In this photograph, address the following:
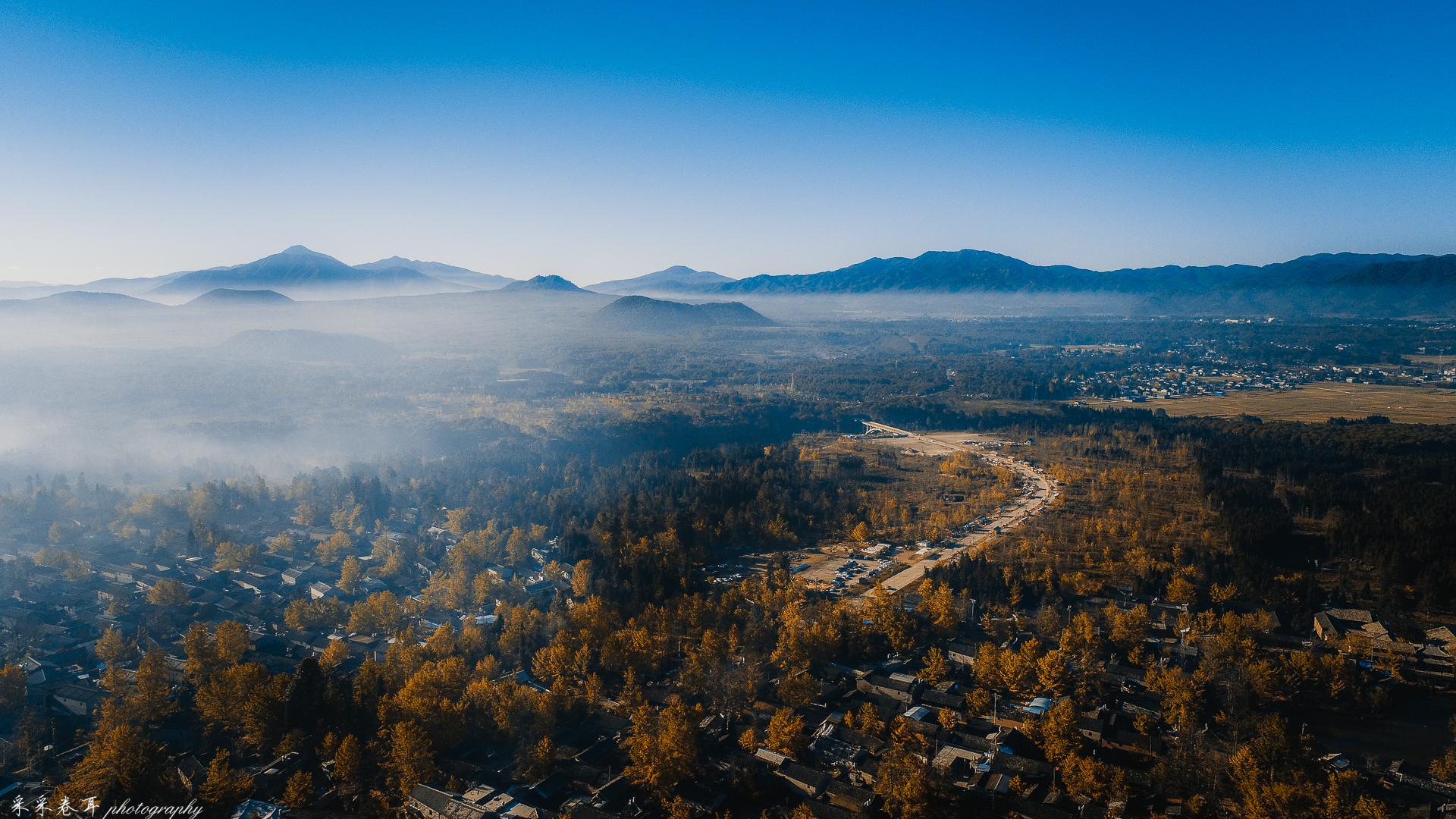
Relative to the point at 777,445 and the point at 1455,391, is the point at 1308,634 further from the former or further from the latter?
the point at 1455,391

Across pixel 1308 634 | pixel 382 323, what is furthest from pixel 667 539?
pixel 382 323

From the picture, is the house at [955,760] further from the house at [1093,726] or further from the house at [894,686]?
the house at [1093,726]

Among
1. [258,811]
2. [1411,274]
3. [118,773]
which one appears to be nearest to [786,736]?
[258,811]

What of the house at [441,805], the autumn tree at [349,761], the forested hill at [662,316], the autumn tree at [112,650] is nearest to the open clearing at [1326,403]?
the house at [441,805]

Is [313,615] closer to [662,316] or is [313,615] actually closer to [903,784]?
[903,784]

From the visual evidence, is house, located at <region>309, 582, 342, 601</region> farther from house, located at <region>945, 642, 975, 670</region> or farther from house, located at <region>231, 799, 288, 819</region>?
house, located at <region>945, 642, 975, 670</region>

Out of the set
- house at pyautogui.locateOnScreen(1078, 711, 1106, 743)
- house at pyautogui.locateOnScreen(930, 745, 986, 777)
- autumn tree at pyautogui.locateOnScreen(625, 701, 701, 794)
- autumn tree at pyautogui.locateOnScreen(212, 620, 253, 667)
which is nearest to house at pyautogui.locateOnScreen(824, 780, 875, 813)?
house at pyautogui.locateOnScreen(930, 745, 986, 777)
